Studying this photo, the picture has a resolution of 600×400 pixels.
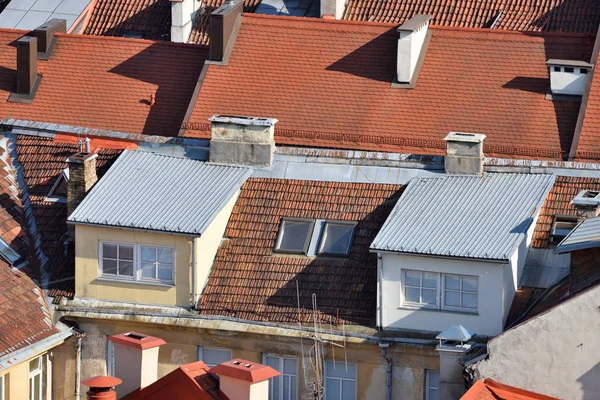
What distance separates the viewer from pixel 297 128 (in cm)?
6162

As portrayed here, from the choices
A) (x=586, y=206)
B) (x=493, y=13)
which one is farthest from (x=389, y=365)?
(x=493, y=13)

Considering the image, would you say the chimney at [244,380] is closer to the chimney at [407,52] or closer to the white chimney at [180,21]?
the chimney at [407,52]

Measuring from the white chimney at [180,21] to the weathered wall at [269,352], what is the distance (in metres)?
30.7

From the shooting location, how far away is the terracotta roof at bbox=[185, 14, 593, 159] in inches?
2394

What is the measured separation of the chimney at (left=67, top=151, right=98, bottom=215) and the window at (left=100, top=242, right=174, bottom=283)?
1.88 meters

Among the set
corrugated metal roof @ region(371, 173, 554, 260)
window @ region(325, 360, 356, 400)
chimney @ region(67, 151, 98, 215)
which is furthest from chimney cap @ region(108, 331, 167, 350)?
chimney @ region(67, 151, 98, 215)

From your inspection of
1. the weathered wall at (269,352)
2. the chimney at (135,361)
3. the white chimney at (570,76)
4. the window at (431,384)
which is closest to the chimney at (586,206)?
the weathered wall at (269,352)

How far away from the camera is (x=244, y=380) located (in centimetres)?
3756

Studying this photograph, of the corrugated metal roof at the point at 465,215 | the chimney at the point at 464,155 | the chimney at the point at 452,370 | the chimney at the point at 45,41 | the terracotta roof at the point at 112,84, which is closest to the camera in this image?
the chimney at the point at 452,370

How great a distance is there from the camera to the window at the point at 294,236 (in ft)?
146

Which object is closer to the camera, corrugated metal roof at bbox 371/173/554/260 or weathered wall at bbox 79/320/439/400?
weathered wall at bbox 79/320/439/400

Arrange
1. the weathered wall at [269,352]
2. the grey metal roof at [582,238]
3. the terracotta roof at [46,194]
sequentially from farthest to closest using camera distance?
the terracotta roof at [46,194] < the weathered wall at [269,352] < the grey metal roof at [582,238]

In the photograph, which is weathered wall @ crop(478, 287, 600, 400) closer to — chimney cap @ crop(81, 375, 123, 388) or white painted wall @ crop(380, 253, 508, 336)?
white painted wall @ crop(380, 253, 508, 336)

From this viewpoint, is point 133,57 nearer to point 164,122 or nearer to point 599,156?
point 164,122
